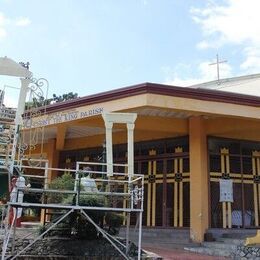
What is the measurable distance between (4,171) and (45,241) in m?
2.19

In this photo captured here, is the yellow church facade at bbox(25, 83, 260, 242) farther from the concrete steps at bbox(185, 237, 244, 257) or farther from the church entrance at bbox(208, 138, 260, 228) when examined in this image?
the concrete steps at bbox(185, 237, 244, 257)

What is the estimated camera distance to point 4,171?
315 inches

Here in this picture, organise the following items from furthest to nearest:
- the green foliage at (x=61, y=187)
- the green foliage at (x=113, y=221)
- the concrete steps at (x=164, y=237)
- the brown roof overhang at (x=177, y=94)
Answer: the concrete steps at (x=164, y=237) < the brown roof overhang at (x=177, y=94) < the green foliage at (x=113, y=221) < the green foliage at (x=61, y=187)

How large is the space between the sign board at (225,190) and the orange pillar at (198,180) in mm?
687

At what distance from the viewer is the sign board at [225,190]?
48.5 ft

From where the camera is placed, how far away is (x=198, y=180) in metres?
14.3

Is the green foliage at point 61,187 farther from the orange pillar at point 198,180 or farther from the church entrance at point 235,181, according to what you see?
the church entrance at point 235,181

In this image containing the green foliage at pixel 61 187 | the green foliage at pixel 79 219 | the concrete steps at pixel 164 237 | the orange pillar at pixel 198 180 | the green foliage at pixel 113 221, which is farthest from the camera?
the orange pillar at pixel 198 180

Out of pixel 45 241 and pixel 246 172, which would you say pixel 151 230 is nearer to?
pixel 246 172

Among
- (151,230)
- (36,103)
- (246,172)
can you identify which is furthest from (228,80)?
(36,103)

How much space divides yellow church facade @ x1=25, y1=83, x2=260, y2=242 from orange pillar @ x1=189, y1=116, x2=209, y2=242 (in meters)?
0.03

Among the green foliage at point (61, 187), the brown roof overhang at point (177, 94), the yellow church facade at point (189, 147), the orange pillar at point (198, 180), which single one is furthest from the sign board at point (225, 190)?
the green foliage at point (61, 187)

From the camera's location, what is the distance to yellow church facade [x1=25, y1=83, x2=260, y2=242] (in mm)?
13430

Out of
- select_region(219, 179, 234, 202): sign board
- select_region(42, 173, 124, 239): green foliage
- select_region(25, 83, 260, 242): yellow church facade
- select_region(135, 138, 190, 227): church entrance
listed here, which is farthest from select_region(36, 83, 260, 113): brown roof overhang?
select_region(42, 173, 124, 239): green foliage
